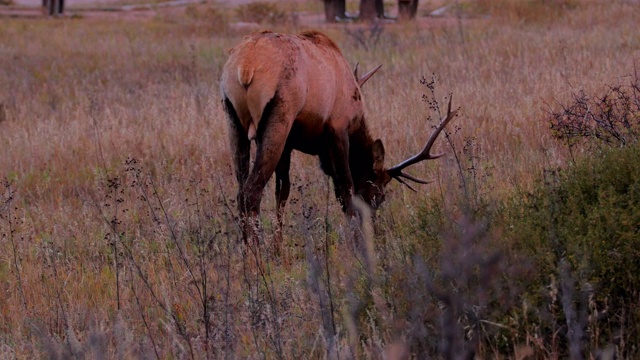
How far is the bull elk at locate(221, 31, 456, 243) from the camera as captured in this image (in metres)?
6.98

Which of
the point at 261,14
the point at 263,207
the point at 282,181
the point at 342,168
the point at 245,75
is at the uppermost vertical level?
the point at 245,75

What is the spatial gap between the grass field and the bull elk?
29cm

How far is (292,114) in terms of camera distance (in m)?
7.08

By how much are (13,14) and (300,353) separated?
27.8m

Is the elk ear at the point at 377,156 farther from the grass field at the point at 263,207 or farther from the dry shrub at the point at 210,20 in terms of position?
the dry shrub at the point at 210,20

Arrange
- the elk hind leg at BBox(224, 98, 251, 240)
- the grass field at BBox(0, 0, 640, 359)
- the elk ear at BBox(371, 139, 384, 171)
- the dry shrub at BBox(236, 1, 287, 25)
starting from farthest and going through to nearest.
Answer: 1. the dry shrub at BBox(236, 1, 287, 25)
2. the elk ear at BBox(371, 139, 384, 171)
3. the elk hind leg at BBox(224, 98, 251, 240)
4. the grass field at BBox(0, 0, 640, 359)

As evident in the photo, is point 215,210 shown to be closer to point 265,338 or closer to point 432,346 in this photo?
point 265,338

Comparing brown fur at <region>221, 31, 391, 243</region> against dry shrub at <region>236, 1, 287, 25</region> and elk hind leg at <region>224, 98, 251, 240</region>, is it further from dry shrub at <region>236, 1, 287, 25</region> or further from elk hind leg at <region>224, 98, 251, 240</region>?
dry shrub at <region>236, 1, 287, 25</region>

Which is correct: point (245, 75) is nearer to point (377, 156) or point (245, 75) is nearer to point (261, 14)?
point (377, 156)

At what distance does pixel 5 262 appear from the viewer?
743 cm

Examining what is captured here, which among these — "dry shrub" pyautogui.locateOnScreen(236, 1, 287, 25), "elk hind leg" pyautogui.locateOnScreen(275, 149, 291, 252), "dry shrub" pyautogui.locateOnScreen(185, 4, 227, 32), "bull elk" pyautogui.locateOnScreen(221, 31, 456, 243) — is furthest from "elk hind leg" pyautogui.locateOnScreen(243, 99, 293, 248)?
"dry shrub" pyautogui.locateOnScreen(236, 1, 287, 25)

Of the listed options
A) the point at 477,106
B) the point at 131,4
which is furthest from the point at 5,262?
the point at 131,4

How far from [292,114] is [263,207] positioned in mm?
1973

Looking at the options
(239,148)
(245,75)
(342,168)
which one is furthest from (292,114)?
(342,168)
